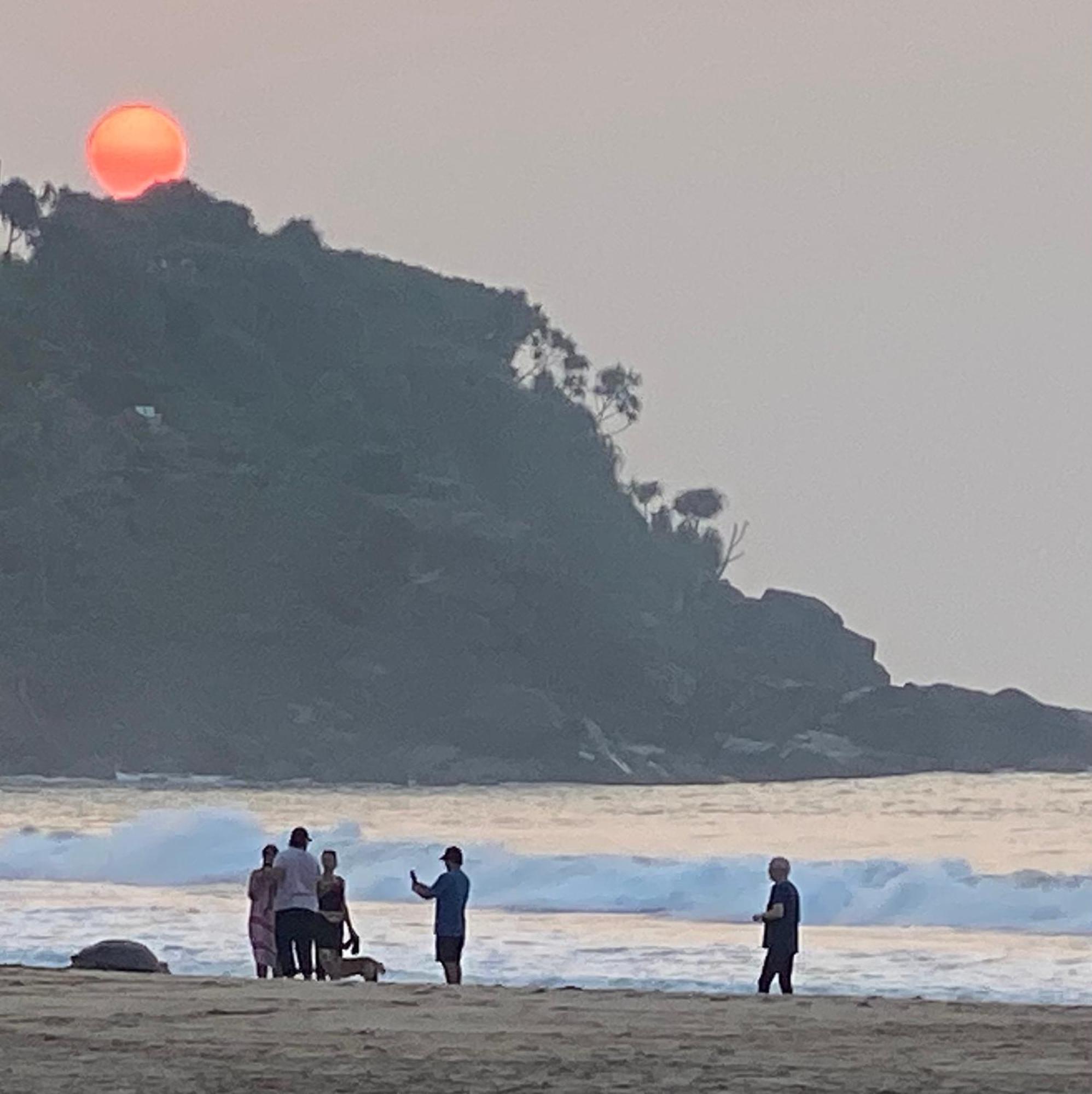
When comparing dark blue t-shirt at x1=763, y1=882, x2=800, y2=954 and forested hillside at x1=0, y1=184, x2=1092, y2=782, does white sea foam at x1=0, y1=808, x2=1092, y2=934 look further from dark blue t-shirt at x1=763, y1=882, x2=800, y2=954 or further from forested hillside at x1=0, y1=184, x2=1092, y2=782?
forested hillside at x1=0, y1=184, x2=1092, y2=782

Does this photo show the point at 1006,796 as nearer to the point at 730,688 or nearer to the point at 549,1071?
the point at 730,688

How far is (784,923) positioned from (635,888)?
791 inches

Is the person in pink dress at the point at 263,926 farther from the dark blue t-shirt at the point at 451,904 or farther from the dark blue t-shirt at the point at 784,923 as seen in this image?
the dark blue t-shirt at the point at 784,923

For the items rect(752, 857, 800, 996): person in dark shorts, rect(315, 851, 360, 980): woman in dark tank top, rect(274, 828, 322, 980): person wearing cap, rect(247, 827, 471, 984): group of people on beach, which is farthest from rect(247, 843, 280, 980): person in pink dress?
rect(752, 857, 800, 996): person in dark shorts

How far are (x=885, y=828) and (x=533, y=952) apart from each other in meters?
36.1

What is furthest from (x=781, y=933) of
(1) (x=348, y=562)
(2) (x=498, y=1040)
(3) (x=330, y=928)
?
(1) (x=348, y=562)

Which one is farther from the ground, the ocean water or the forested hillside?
the forested hillside

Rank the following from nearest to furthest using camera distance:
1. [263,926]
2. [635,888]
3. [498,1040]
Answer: [498,1040] → [263,926] → [635,888]

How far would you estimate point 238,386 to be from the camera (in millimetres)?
132250

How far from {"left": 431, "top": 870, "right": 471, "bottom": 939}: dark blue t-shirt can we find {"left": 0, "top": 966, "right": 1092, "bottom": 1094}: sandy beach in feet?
2.42

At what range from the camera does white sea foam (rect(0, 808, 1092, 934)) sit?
34.2m

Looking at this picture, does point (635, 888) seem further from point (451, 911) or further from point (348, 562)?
point (348, 562)

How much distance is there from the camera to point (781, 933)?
1792 cm

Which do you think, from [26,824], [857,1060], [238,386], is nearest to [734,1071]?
[857,1060]
